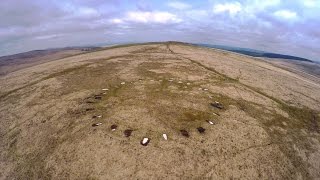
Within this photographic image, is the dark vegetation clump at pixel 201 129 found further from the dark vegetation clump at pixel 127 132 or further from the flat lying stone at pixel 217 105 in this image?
the dark vegetation clump at pixel 127 132

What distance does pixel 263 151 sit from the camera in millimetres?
31422

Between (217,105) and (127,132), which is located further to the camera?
(217,105)

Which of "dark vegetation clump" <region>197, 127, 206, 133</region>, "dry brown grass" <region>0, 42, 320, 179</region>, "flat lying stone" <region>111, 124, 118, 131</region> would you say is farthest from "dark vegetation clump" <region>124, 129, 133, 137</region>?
"dark vegetation clump" <region>197, 127, 206, 133</region>

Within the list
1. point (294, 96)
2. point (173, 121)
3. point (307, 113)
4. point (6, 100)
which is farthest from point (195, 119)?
point (6, 100)

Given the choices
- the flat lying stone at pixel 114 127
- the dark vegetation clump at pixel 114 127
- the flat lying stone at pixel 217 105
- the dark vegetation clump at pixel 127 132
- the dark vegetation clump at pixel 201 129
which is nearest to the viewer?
the dark vegetation clump at pixel 127 132

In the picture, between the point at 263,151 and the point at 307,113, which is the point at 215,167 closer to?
the point at 263,151

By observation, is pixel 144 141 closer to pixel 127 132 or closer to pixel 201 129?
pixel 127 132

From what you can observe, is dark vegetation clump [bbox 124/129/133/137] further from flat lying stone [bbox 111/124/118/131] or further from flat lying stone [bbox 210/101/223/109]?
flat lying stone [bbox 210/101/223/109]

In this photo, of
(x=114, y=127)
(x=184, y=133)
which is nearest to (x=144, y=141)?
(x=114, y=127)

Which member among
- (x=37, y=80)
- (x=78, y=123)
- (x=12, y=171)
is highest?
(x=37, y=80)

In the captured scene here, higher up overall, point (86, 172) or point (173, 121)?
point (173, 121)

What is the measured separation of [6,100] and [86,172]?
26.0 meters

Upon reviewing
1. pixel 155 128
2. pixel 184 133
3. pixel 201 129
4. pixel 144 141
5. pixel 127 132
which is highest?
pixel 155 128

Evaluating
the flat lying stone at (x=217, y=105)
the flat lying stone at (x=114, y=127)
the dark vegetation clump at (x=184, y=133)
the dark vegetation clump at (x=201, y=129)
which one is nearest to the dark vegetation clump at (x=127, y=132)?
the flat lying stone at (x=114, y=127)
